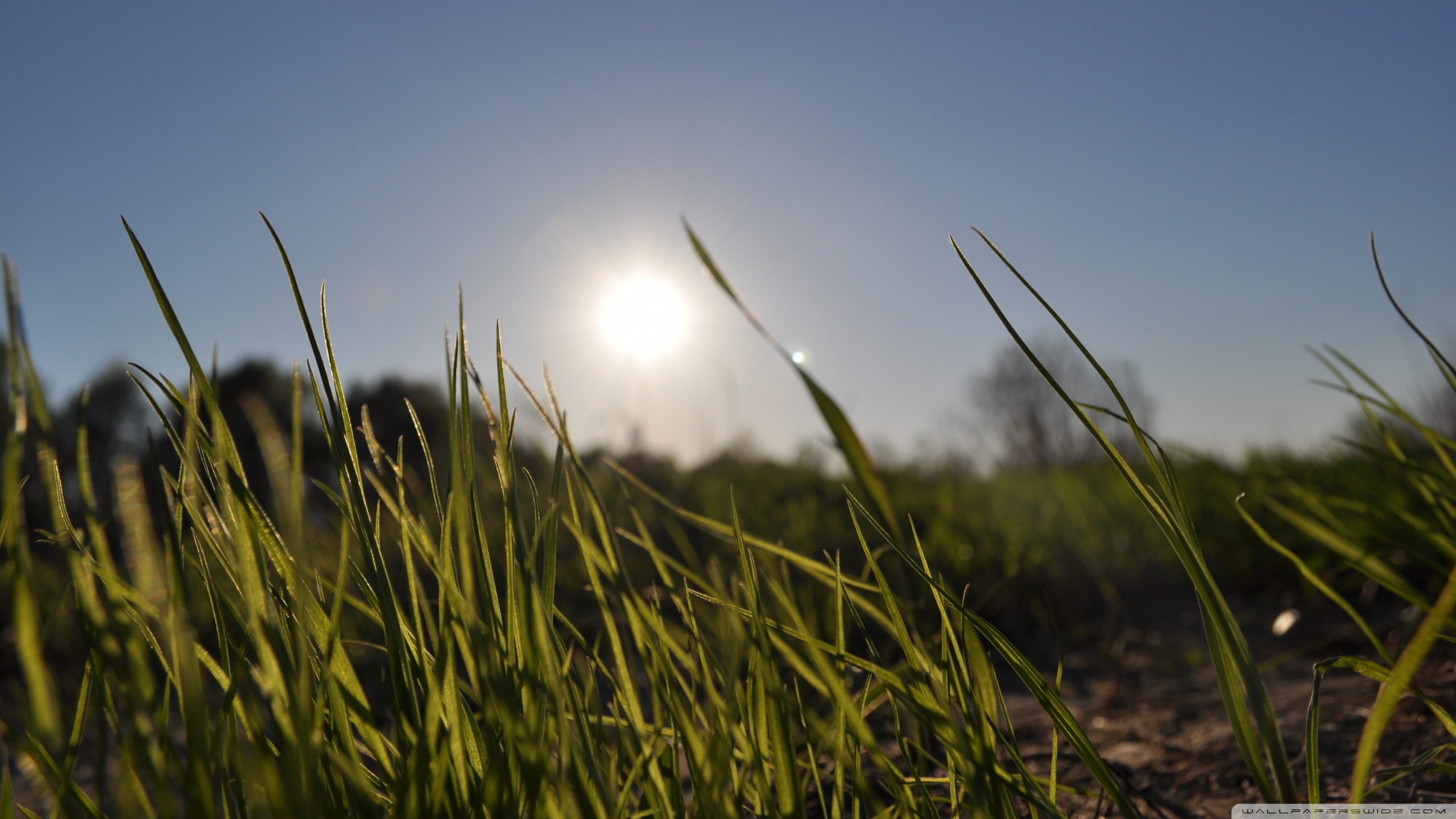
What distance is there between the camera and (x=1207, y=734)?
101 cm

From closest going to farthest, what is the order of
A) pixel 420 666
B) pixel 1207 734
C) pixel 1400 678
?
pixel 1400 678
pixel 420 666
pixel 1207 734

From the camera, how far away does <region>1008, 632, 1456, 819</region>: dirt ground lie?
79 centimetres

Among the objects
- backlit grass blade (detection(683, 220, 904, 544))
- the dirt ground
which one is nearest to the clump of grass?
backlit grass blade (detection(683, 220, 904, 544))

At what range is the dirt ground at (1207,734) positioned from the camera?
0.79 metres

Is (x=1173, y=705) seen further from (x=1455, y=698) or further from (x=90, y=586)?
(x=90, y=586)

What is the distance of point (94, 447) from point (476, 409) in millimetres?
6941

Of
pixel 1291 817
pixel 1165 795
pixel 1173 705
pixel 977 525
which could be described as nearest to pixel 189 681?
pixel 1291 817

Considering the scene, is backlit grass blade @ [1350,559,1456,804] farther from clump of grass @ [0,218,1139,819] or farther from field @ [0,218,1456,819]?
clump of grass @ [0,218,1139,819]

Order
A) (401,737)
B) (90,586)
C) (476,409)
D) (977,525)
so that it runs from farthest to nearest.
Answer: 1. (476,409)
2. (977,525)
3. (401,737)
4. (90,586)

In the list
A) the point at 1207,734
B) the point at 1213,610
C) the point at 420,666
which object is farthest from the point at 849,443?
the point at 1207,734

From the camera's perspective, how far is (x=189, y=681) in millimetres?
373

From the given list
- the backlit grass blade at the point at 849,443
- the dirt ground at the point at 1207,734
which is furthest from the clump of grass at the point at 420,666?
the dirt ground at the point at 1207,734

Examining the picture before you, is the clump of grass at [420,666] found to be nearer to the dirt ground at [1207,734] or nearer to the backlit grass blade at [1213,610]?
the backlit grass blade at [1213,610]

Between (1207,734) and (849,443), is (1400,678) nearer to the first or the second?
(849,443)
